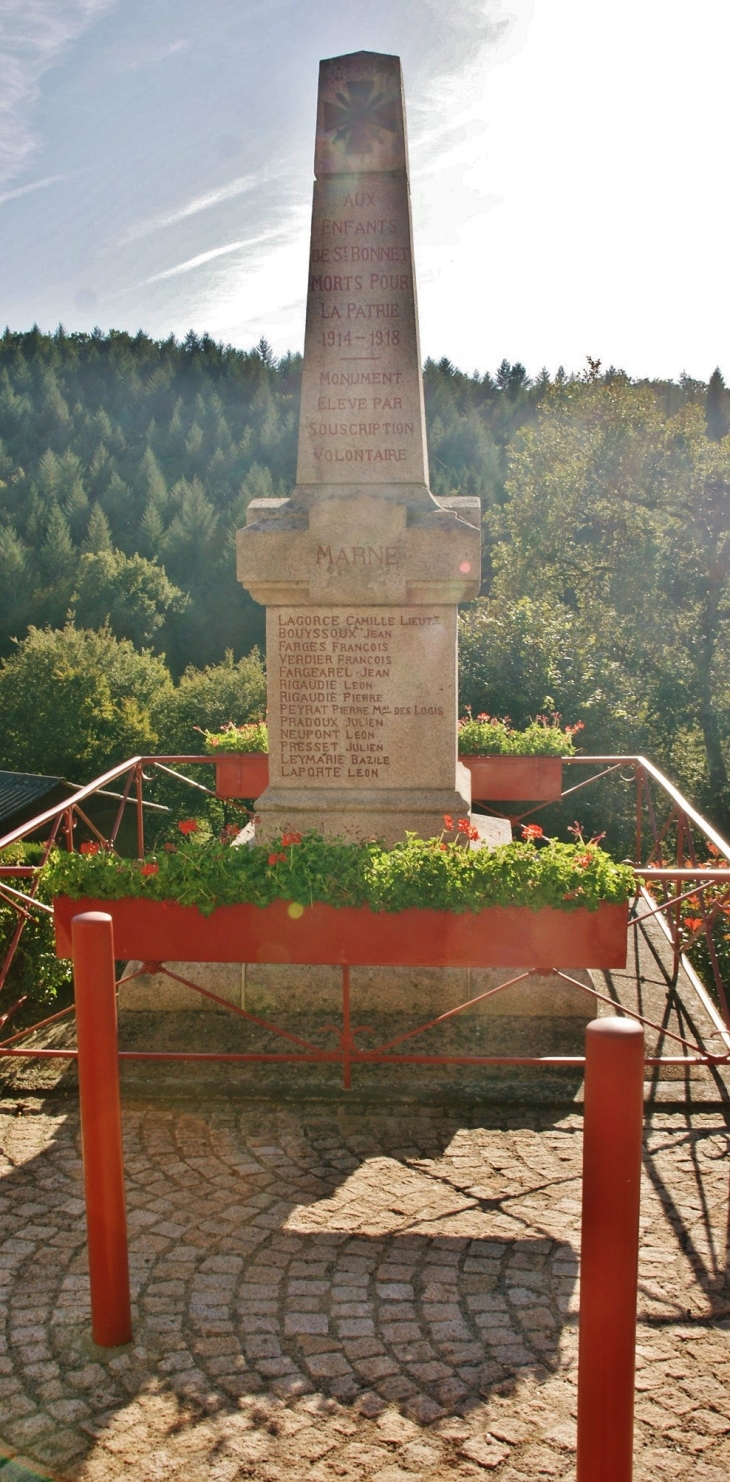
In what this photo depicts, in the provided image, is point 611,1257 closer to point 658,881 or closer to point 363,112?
point 658,881

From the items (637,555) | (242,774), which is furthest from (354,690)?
(637,555)

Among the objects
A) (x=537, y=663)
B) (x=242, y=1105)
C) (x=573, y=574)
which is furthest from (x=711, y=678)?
(x=242, y=1105)

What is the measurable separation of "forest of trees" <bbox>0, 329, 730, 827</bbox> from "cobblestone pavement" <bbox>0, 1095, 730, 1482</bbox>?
13387 mm

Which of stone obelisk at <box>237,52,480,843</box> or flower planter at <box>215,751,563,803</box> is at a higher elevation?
stone obelisk at <box>237,52,480,843</box>

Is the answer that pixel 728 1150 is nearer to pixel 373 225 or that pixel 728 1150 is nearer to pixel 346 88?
pixel 373 225

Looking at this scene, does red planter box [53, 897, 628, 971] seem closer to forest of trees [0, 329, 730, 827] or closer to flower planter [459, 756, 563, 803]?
flower planter [459, 756, 563, 803]

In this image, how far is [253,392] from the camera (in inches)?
3393

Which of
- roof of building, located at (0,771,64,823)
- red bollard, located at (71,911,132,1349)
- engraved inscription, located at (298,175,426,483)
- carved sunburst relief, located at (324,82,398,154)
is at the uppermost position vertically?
carved sunburst relief, located at (324,82,398,154)

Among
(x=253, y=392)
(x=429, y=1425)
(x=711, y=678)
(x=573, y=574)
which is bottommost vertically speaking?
(x=429, y=1425)

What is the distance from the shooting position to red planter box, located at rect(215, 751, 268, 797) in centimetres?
937

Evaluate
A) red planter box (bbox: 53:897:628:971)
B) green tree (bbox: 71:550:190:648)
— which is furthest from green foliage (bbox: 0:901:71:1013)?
green tree (bbox: 71:550:190:648)

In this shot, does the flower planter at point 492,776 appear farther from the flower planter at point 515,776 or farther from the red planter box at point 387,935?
the red planter box at point 387,935

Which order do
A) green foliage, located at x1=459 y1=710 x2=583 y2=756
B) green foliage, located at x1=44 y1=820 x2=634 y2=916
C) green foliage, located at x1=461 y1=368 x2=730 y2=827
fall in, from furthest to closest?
green foliage, located at x1=461 y1=368 x2=730 y2=827 < green foliage, located at x1=459 y1=710 x2=583 y2=756 < green foliage, located at x1=44 y1=820 x2=634 y2=916

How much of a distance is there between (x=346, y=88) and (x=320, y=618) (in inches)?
135
